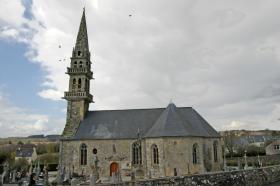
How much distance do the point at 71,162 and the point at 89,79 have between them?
12.1 m

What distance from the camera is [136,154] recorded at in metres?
33.2

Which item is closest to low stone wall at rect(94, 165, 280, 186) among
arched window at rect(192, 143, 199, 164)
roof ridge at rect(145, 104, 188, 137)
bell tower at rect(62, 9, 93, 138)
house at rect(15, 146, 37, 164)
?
arched window at rect(192, 143, 199, 164)

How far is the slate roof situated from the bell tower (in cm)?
116

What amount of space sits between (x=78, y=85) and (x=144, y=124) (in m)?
10.6

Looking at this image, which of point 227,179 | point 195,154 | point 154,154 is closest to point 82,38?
point 154,154

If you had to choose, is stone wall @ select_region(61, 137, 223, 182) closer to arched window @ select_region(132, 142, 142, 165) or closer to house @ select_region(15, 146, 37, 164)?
arched window @ select_region(132, 142, 142, 165)

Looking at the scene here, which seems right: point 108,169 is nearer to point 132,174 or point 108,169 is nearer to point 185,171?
point 132,174

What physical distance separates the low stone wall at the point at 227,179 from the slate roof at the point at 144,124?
421 inches

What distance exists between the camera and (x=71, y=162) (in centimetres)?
3441

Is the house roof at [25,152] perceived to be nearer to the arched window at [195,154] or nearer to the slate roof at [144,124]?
the slate roof at [144,124]

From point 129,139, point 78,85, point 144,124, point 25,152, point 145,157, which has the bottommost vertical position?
point 25,152

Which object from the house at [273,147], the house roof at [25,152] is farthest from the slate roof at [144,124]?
the house roof at [25,152]

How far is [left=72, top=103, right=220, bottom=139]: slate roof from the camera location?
30.9 m

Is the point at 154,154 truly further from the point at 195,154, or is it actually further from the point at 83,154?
the point at 83,154
